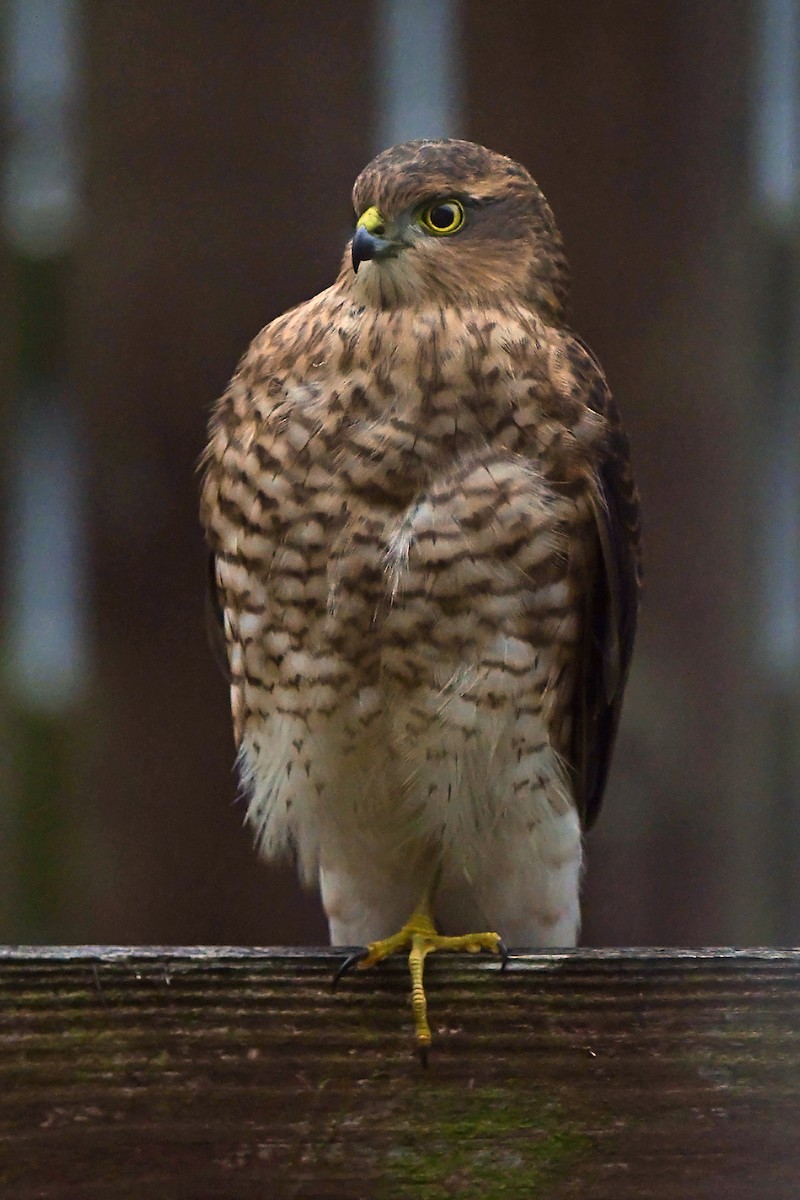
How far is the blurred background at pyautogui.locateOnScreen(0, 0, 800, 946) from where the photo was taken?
6.11 feet

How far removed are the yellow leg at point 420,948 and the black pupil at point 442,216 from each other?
84 centimetres

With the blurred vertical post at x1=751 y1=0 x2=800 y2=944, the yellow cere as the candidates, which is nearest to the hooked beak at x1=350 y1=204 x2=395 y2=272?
the yellow cere

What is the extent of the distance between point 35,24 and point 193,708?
0.91 meters

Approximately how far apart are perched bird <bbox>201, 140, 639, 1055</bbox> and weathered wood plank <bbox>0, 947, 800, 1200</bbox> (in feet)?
1.15

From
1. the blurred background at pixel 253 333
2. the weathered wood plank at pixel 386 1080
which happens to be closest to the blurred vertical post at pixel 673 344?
the blurred background at pixel 253 333

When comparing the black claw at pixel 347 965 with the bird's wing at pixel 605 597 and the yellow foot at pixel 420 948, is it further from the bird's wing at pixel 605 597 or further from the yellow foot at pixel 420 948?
the bird's wing at pixel 605 597

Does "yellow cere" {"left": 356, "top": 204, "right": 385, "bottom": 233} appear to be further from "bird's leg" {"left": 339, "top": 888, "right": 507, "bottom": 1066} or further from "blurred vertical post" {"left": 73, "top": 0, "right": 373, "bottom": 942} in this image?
"bird's leg" {"left": 339, "top": 888, "right": 507, "bottom": 1066}

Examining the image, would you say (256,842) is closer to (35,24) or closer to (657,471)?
(657,471)

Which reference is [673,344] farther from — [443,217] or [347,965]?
[347,965]

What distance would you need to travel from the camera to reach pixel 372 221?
178 cm

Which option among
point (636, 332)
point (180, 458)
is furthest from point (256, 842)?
point (636, 332)

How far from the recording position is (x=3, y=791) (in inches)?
75.9

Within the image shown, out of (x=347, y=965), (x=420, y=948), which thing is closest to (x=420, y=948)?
(x=420, y=948)

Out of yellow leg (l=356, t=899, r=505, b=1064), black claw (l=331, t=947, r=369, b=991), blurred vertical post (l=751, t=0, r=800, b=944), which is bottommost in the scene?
yellow leg (l=356, t=899, r=505, b=1064)
